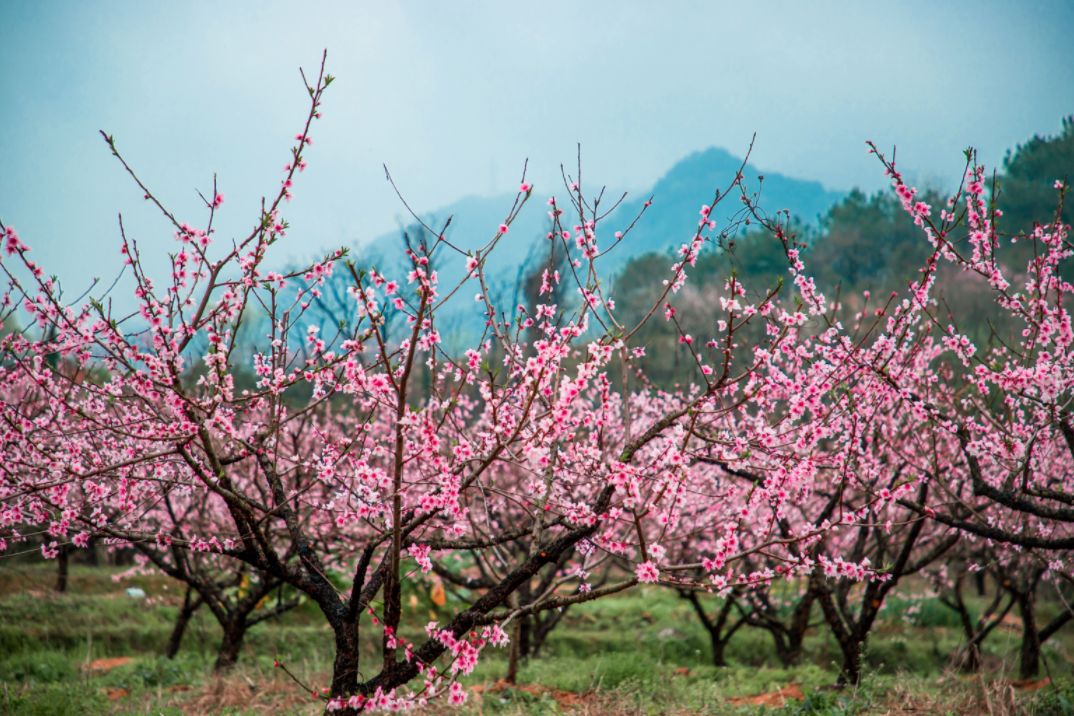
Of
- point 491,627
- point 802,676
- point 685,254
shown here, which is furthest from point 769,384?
point 802,676

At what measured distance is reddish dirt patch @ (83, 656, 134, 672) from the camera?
388 inches

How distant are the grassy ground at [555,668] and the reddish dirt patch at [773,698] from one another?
0.10 feet

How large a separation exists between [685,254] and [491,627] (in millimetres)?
2350

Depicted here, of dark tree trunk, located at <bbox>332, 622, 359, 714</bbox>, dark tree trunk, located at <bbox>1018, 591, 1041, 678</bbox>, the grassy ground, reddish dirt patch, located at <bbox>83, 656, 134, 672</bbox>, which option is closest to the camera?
dark tree trunk, located at <bbox>332, 622, 359, 714</bbox>

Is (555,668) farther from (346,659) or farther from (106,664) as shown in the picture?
(106,664)

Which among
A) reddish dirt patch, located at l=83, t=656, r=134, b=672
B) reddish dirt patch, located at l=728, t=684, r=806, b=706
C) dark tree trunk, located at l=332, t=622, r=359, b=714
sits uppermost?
dark tree trunk, located at l=332, t=622, r=359, b=714

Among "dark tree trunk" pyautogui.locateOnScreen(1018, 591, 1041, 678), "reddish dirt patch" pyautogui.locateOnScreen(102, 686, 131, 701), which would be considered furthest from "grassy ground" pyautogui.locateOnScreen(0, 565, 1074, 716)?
"dark tree trunk" pyautogui.locateOnScreen(1018, 591, 1041, 678)

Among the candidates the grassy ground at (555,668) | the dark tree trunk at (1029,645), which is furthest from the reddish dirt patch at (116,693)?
the dark tree trunk at (1029,645)

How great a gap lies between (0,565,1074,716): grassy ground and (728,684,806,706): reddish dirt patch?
0.03 metres

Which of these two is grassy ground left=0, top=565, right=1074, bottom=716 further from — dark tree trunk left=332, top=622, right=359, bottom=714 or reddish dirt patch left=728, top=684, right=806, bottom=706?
dark tree trunk left=332, top=622, right=359, bottom=714

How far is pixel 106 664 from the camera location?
1025cm

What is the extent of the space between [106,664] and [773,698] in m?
8.62

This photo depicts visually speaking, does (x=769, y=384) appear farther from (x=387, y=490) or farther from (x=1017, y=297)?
(x=387, y=490)

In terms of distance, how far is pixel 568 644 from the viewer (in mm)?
13352
